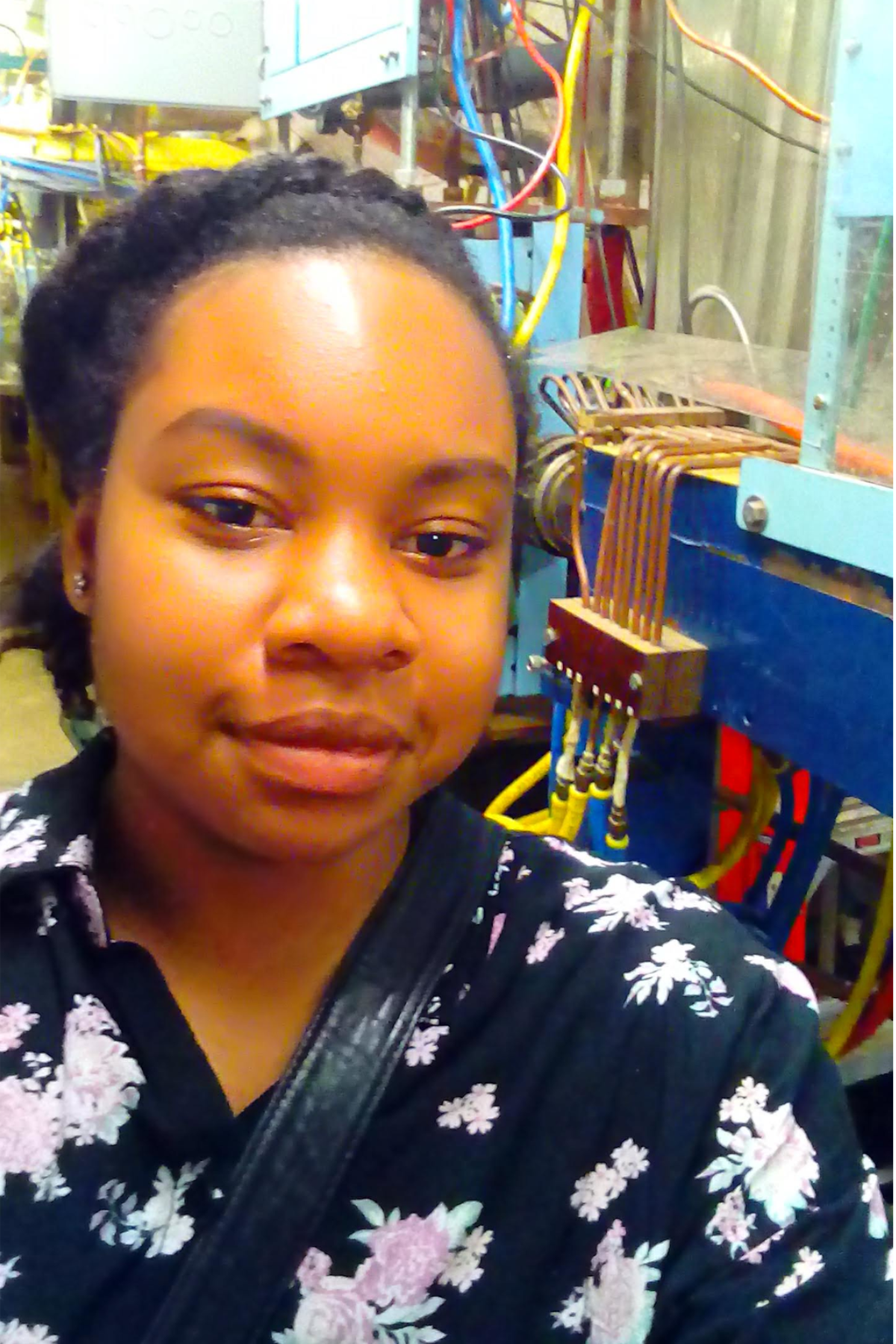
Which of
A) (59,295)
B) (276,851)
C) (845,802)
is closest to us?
(845,802)

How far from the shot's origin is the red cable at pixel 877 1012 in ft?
0.76

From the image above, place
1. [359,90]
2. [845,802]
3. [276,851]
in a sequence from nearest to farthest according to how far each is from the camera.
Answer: [845,802], [276,851], [359,90]

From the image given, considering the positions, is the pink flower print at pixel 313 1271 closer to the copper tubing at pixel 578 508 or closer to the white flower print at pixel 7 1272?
the white flower print at pixel 7 1272

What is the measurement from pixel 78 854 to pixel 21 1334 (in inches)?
7.6

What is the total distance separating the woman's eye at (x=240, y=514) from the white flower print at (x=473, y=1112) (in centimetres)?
28

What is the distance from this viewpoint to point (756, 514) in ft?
1.36

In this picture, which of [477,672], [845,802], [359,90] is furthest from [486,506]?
[359,90]

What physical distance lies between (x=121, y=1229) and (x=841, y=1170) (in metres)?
0.30

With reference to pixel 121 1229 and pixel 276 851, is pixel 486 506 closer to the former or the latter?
pixel 276 851

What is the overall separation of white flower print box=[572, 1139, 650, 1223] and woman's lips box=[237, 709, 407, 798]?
23cm

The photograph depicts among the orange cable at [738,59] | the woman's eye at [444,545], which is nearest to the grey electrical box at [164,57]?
the orange cable at [738,59]

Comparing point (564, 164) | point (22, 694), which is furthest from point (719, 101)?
point (22, 694)

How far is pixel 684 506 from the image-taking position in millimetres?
597

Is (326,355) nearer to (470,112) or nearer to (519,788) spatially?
(519,788)
